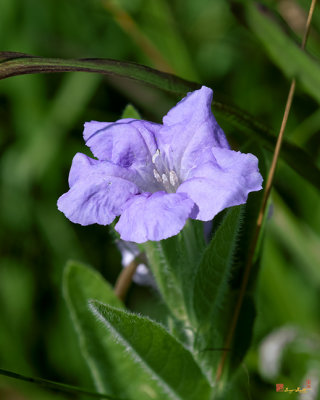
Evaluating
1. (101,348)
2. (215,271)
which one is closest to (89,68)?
(215,271)

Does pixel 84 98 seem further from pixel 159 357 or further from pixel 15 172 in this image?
pixel 159 357

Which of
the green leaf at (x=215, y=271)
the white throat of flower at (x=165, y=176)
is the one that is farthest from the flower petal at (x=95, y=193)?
the green leaf at (x=215, y=271)

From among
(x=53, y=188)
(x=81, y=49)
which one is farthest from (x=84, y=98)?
(x=53, y=188)

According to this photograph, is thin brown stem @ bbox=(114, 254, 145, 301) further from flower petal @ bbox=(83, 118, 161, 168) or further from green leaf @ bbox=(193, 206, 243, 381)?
flower petal @ bbox=(83, 118, 161, 168)

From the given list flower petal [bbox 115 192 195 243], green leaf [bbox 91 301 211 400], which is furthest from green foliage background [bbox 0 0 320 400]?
flower petal [bbox 115 192 195 243]

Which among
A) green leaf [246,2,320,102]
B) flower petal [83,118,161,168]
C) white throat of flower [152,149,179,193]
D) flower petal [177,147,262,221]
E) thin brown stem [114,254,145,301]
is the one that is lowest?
thin brown stem [114,254,145,301]

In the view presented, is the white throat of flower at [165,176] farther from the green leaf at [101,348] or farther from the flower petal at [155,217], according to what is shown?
the green leaf at [101,348]

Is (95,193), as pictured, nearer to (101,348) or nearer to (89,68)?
(89,68)
